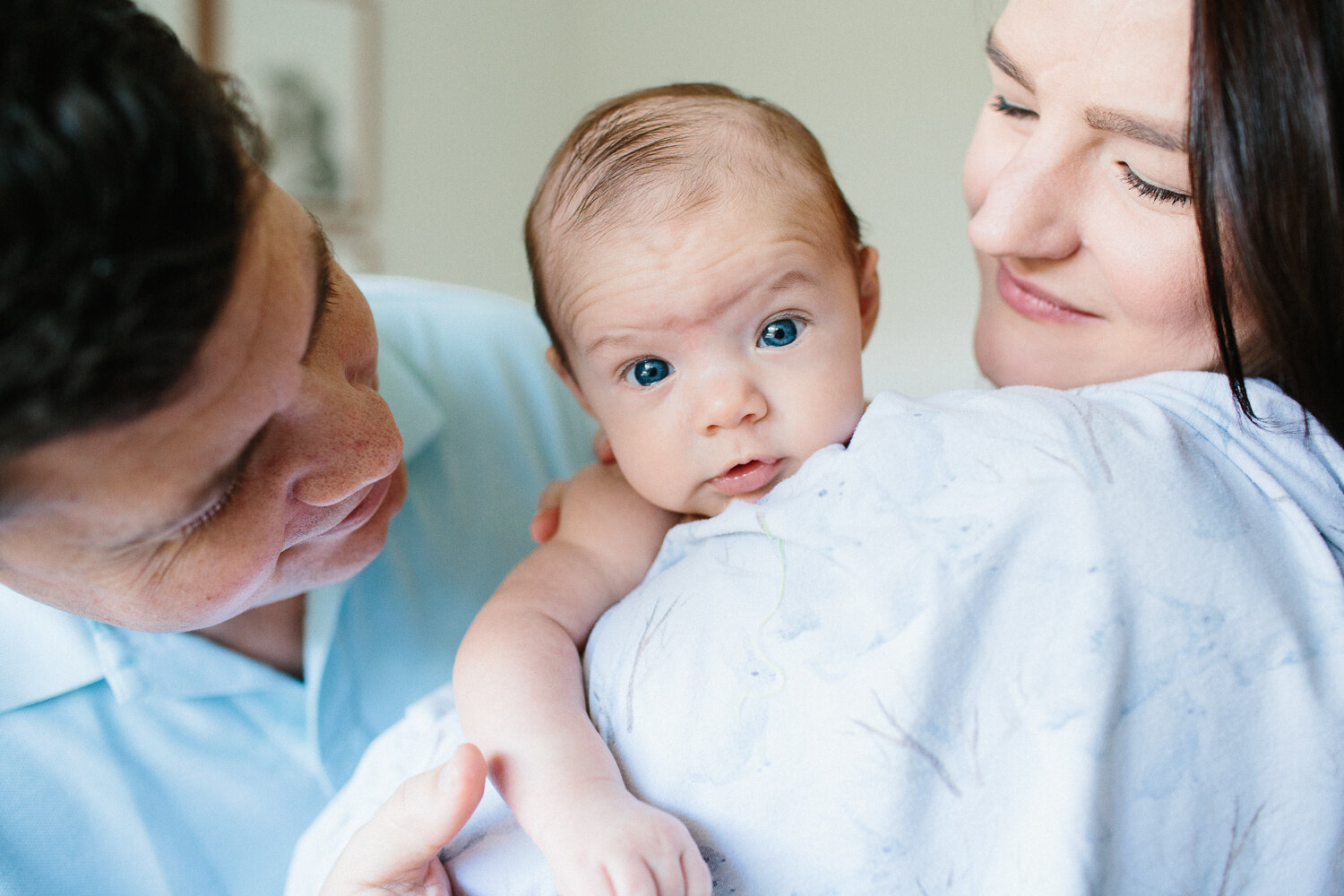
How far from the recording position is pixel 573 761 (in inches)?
28.9

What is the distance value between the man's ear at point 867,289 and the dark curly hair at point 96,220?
2.45 ft

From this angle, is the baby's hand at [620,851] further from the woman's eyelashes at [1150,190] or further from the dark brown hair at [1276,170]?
the woman's eyelashes at [1150,190]

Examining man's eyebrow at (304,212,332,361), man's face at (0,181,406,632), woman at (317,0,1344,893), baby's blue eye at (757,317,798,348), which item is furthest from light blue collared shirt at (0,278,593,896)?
baby's blue eye at (757,317,798,348)

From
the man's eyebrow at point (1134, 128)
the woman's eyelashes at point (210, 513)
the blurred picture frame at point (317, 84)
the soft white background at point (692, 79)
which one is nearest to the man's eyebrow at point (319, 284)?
the woman's eyelashes at point (210, 513)

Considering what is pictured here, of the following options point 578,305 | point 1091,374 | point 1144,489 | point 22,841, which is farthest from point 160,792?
point 1091,374

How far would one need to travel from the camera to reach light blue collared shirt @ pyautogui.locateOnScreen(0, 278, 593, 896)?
0.91 meters

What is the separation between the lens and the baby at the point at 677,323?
35.4 inches

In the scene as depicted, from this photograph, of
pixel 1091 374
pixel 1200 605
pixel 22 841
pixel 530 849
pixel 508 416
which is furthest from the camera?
pixel 508 416

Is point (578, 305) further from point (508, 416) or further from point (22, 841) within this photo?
point (22, 841)

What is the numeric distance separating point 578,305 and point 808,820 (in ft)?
1.88

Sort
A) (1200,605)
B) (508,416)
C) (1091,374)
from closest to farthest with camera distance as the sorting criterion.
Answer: (1200,605) → (1091,374) → (508,416)


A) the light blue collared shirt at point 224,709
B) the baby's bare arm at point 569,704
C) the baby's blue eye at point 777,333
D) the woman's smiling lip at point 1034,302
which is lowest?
the light blue collared shirt at point 224,709

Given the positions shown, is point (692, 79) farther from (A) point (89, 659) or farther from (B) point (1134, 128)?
(A) point (89, 659)

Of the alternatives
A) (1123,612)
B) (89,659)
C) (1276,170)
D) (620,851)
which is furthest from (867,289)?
(89,659)
